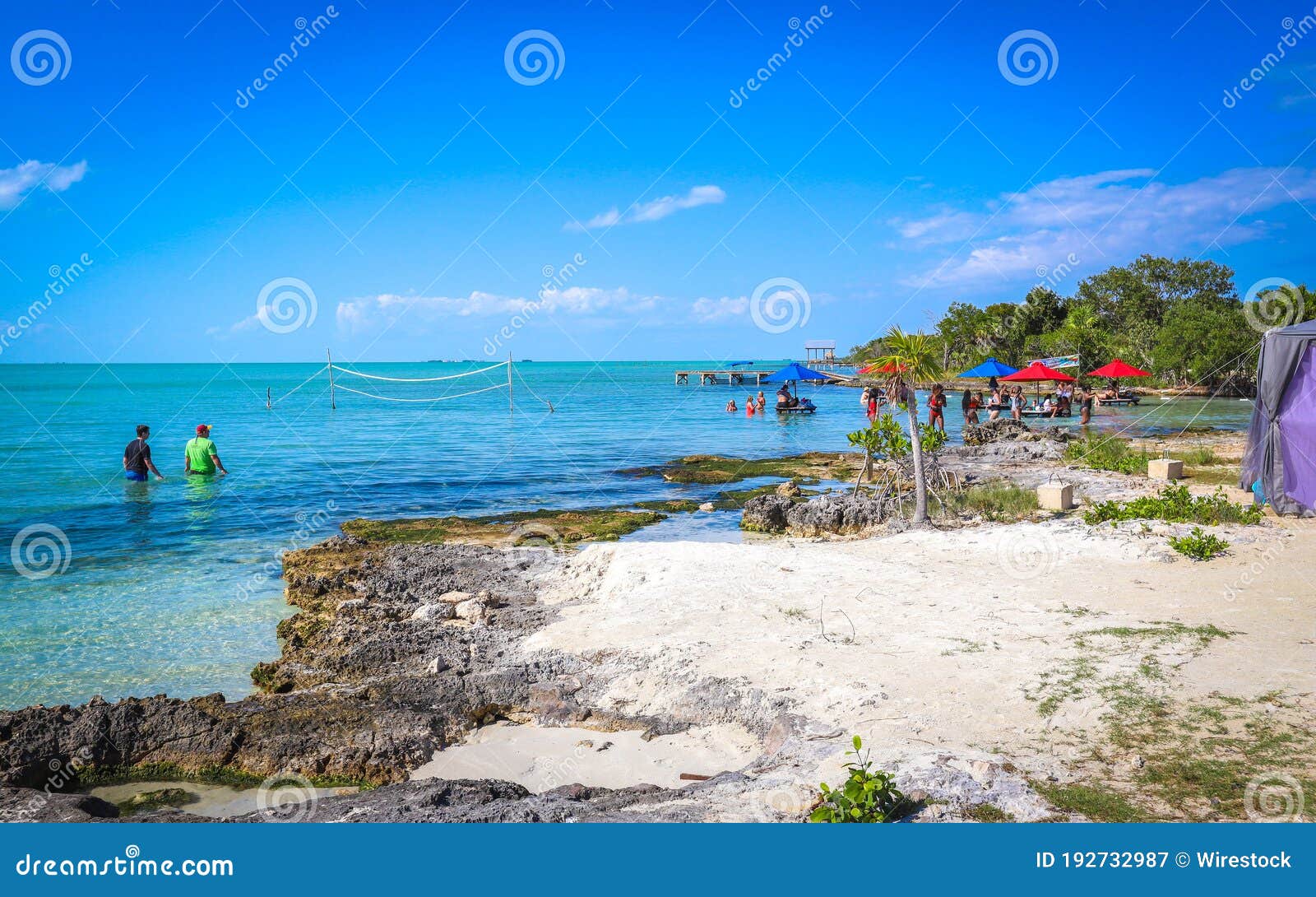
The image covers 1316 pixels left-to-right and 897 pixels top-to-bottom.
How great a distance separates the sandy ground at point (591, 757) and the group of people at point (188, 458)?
60.1 ft

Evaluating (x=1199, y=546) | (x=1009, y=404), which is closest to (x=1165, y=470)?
(x=1199, y=546)

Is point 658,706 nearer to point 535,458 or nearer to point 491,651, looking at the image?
point 491,651

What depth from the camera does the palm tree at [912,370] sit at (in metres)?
14.5

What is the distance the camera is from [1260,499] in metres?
15.2

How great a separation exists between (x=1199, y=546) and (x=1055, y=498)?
4.89 meters

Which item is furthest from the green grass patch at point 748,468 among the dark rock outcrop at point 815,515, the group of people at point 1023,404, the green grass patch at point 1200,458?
the green grass patch at point 1200,458

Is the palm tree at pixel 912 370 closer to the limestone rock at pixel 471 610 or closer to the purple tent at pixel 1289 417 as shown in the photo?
the purple tent at pixel 1289 417

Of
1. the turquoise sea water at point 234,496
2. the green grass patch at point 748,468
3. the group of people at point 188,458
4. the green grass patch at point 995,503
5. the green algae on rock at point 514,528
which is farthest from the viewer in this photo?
the green grass patch at point 748,468

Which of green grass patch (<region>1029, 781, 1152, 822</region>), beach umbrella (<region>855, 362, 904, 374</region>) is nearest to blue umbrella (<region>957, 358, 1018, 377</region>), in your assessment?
beach umbrella (<region>855, 362, 904, 374</region>)

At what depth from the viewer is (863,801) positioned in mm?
4977

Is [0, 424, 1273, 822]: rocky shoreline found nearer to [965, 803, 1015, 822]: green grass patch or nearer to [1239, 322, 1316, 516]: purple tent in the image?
[965, 803, 1015, 822]: green grass patch

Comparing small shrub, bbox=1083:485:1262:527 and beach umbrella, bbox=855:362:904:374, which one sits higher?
beach umbrella, bbox=855:362:904:374

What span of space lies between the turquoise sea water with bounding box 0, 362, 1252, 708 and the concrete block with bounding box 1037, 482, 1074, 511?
781 centimetres

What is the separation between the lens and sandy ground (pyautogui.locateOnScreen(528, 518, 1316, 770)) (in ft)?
23.2
